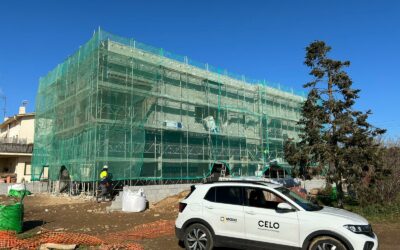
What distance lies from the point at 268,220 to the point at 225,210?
971 millimetres

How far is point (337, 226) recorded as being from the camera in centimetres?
636

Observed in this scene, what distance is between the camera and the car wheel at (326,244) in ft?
20.7

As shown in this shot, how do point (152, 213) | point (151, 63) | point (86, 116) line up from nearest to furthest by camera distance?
point (152, 213), point (86, 116), point (151, 63)

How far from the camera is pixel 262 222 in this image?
22.8 feet

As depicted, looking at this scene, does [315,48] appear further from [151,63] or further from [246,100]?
[246,100]

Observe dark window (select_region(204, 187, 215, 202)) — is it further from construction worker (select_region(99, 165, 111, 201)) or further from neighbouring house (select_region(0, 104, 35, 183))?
neighbouring house (select_region(0, 104, 35, 183))

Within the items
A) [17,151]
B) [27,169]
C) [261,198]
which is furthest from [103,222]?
[27,169]

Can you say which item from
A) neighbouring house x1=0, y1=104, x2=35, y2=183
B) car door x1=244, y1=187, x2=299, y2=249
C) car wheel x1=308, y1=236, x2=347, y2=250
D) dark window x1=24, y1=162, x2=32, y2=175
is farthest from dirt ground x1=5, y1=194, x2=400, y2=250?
dark window x1=24, y1=162, x2=32, y2=175

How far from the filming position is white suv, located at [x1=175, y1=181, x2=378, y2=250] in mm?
6398

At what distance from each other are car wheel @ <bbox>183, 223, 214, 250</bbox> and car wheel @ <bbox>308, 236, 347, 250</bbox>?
2.10m

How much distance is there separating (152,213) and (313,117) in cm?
849

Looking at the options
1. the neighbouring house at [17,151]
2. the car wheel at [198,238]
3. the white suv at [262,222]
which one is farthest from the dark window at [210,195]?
the neighbouring house at [17,151]

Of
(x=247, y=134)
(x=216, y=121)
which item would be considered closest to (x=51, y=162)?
(x=216, y=121)

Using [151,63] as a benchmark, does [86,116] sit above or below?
below
